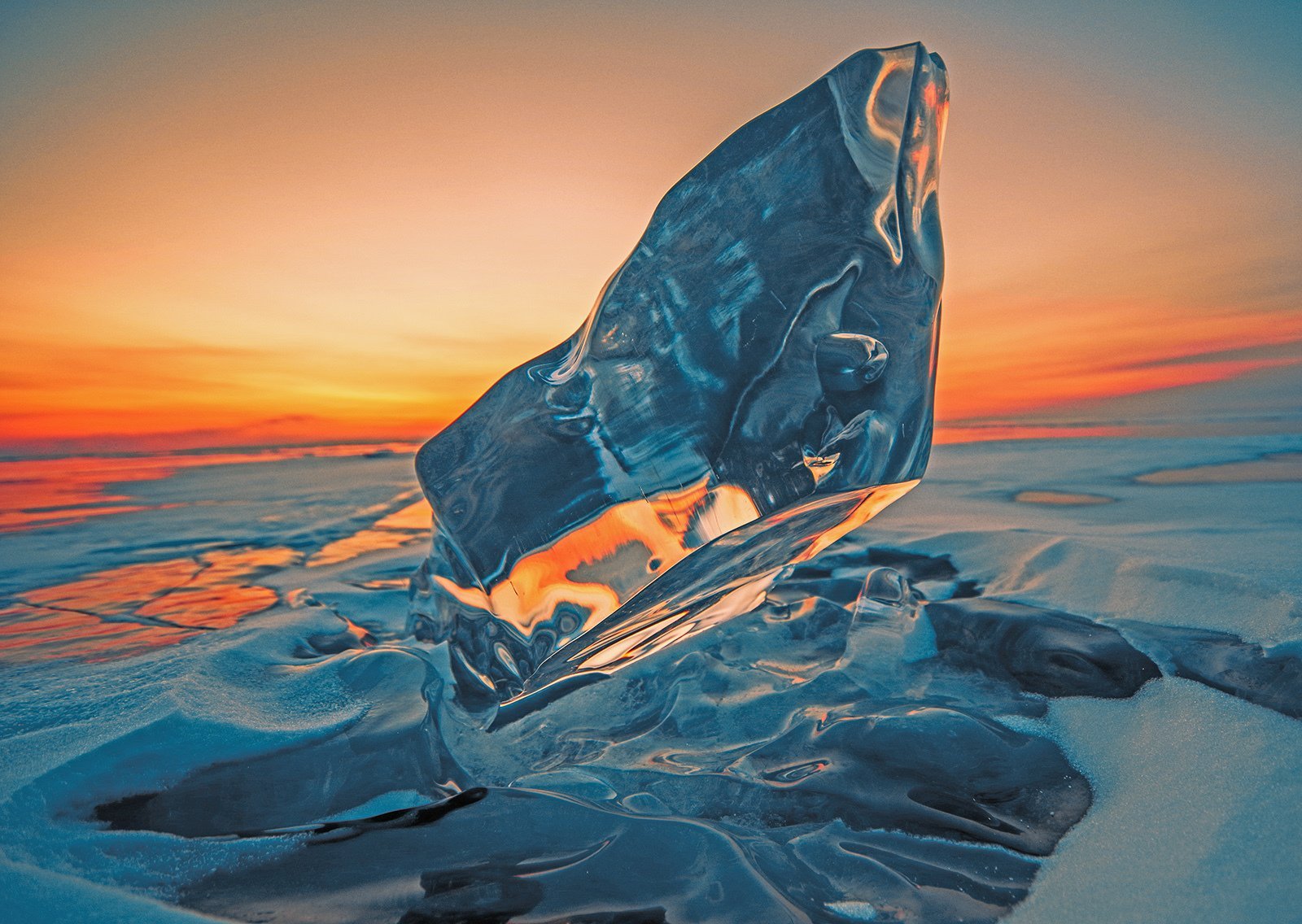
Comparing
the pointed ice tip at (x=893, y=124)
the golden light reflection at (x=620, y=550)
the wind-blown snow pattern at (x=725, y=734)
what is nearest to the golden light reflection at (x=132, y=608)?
the wind-blown snow pattern at (x=725, y=734)

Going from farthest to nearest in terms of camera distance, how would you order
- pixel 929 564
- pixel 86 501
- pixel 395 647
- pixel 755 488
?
pixel 86 501, pixel 929 564, pixel 395 647, pixel 755 488

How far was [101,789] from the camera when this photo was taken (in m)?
1.08

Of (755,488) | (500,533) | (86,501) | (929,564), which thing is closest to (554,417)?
(500,533)

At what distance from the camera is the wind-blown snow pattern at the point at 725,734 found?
818 mm

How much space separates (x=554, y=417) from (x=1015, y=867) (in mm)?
1024

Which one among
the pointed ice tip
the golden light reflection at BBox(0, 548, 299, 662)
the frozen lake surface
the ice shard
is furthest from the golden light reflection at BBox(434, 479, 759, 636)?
the golden light reflection at BBox(0, 548, 299, 662)

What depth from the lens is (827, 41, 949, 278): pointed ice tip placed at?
1228mm

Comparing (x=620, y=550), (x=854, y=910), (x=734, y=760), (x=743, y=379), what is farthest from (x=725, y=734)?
(x=743, y=379)

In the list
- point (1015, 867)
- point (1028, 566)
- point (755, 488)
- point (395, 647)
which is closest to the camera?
point (1015, 867)

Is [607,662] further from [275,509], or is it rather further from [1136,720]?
[275,509]

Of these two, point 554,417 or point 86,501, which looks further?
point 86,501

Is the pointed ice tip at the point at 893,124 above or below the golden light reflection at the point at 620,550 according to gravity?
above

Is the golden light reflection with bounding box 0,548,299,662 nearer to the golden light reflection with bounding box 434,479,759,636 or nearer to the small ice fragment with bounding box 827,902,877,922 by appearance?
the golden light reflection with bounding box 434,479,759,636

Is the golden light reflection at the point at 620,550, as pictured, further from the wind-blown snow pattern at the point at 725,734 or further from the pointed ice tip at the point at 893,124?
the pointed ice tip at the point at 893,124
